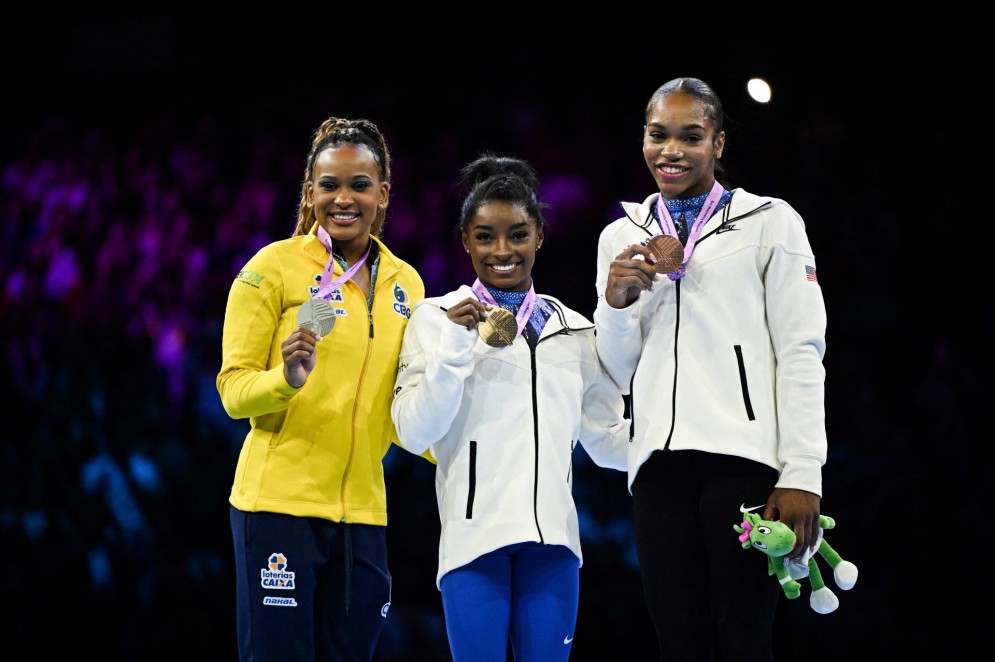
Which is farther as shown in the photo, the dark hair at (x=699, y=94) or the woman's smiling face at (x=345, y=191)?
the woman's smiling face at (x=345, y=191)

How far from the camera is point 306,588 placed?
224 centimetres

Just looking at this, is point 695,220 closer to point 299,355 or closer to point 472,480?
point 472,480

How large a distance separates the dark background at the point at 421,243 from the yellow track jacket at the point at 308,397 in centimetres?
182

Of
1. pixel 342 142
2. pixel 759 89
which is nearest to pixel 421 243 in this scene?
pixel 759 89

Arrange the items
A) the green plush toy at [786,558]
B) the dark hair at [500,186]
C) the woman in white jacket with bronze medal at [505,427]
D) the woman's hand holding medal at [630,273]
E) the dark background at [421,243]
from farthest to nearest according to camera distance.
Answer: the dark background at [421,243]
the dark hair at [500,186]
the woman in white jacket with bronze medal at [505,427]
the woman's hand holding medal at [630,273]
the green plush toy at [786,558]

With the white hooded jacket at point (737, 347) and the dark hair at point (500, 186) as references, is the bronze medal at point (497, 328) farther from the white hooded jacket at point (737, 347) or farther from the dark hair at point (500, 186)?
the dark hair at point (500, 186)

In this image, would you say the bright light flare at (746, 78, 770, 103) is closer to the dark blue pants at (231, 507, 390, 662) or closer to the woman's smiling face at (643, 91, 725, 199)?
the woman's smiling face at (643, 91, 725, 199)

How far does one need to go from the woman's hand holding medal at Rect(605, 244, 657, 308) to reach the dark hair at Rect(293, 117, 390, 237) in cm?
83

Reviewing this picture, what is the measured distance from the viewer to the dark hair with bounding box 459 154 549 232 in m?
2.35

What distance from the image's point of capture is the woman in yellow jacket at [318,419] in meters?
2.22

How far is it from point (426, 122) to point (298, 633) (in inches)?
114

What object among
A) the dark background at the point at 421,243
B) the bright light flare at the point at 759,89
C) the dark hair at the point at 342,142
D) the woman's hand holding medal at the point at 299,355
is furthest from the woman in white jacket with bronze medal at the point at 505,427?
the bright light flare at the point at 759,89

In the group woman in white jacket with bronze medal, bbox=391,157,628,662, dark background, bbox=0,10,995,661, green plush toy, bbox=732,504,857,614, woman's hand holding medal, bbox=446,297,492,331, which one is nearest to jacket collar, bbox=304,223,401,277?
woman in white jacket with bronze medal, bbox=391,157,628,662

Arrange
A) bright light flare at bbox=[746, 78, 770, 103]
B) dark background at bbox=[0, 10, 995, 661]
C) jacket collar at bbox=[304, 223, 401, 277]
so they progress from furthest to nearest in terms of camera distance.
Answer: bright light flare at bbox=[746, 78, 770, 103], dark background at bbox=[0, 10, 995, 661], jacket collar at bbox=[304, 223, 401, 277]
